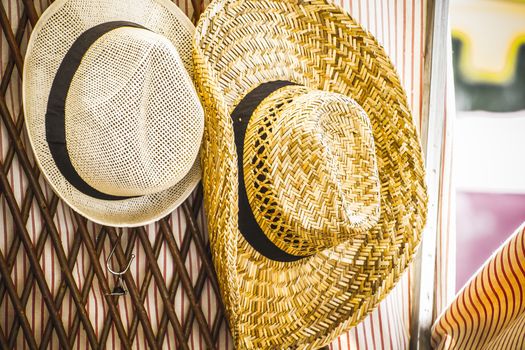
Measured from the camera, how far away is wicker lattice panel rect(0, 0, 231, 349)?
1.09 metres

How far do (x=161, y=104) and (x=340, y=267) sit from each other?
0.59m

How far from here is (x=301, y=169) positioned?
104cm

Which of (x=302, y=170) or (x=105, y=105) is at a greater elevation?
(x=105, y=105)

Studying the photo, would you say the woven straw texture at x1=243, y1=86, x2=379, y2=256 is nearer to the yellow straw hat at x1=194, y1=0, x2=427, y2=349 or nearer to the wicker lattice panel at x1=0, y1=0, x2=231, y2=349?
the yellow straw hat at x1=194, y1=0, x2=427, y2=349

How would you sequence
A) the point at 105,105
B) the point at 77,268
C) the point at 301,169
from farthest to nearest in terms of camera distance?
1. the point at 77,268
2. the point at 301,169
3. the point at 105,105

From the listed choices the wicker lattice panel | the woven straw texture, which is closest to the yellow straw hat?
the woven straw texture

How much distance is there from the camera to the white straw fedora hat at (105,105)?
897 millimetres

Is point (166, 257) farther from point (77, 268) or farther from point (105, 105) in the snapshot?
point (105, 105)

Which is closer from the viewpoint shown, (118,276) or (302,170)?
(302,170)

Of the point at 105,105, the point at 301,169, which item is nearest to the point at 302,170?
the point at 301,169

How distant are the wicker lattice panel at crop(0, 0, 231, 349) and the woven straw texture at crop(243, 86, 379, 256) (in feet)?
0.85

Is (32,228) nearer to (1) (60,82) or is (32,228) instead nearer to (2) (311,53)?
(1) (60,82)

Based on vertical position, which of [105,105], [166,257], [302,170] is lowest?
[166,257]

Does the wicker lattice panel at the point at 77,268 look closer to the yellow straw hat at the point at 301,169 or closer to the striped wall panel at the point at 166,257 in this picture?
the striped wall panel at the point at 166,257
